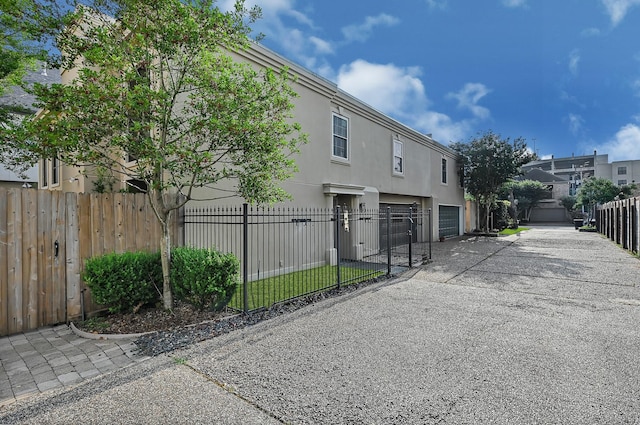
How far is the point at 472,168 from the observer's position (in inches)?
820

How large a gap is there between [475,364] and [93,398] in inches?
152

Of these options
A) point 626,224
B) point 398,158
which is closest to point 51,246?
point 398,158

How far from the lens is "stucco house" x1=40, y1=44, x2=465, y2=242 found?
932 cm

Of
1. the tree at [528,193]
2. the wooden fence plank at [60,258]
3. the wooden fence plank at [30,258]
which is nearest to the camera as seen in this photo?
the wooden fence plank at [30,258]

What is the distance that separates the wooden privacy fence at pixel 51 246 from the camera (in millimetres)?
4656

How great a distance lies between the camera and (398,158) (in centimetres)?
1483

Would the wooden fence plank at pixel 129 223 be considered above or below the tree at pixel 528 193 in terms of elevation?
below

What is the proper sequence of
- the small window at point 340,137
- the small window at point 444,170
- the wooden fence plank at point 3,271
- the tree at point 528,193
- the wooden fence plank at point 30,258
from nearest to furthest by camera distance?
1. the wooden fence plank at point 3,271
2. the wooden fence plank at point 30,258
3. the small window at point 340,137
4. the small window at point 444,170
5. the tree at point 528,193

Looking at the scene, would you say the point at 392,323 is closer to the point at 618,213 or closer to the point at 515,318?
the point at 515,318

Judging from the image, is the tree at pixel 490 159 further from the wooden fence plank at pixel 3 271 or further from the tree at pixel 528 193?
the tree at pixel 528 193

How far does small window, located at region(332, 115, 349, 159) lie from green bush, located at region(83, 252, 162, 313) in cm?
698

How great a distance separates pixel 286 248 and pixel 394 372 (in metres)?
5.96

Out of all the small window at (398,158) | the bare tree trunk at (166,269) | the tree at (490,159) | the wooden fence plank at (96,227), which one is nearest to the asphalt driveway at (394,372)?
the bare tree trunk at (166,269)

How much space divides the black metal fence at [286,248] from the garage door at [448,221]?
7.61 meters
